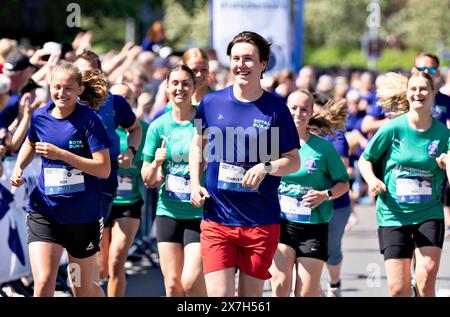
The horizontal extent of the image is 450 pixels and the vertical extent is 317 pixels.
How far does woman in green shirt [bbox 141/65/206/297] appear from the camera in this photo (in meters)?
7.45

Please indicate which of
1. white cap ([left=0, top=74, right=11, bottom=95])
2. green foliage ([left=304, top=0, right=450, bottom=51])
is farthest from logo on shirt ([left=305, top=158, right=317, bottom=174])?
green foliage ([left=304, top=0, right=450, bottom=51])

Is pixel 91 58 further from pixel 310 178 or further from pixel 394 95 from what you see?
pixel 394 95

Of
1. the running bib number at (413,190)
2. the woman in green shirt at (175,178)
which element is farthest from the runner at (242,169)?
the running bib number at (413,190)

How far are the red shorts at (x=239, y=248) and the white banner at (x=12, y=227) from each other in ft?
9.04

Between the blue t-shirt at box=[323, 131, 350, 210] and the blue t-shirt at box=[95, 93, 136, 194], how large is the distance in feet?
5.09

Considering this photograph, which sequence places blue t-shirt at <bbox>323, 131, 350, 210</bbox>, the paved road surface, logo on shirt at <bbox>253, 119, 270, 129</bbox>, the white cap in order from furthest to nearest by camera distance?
1. the paved road surface
2. blue t-shirt at <bbox>323, 131, 350, 210</bbox>
3. the white cap
4. logo on shirt at <bbox>253, 119, 270, 129</bbox>

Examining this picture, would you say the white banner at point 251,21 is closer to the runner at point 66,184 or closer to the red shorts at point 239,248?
the runner at point 66,184

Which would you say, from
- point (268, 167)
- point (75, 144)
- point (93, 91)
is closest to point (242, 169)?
point (268, 167)

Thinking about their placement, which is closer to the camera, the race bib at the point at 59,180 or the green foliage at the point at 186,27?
the race bib at the point at 59,180

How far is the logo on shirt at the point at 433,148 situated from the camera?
732 cm

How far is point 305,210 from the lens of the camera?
7555 mm

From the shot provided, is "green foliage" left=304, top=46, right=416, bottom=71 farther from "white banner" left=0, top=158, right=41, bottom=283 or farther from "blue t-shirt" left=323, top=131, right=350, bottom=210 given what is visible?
"white banner" left=0, top=158, right=41, bottom=283

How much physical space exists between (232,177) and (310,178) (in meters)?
1.47
